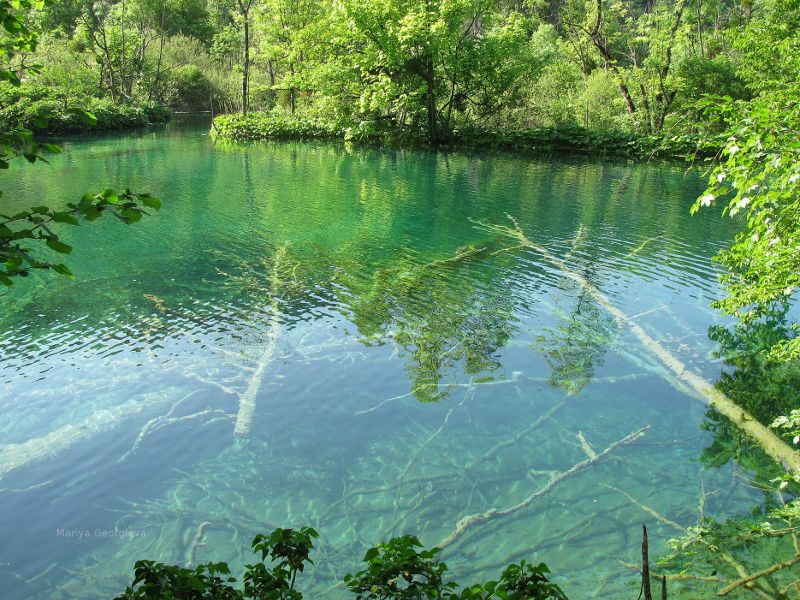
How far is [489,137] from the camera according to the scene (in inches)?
1335

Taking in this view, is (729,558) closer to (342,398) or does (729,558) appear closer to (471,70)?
(342,398)

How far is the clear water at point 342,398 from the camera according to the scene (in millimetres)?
5930

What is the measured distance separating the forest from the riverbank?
12 cm

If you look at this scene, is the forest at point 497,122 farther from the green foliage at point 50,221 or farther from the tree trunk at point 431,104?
the tree trunk at point 431,104

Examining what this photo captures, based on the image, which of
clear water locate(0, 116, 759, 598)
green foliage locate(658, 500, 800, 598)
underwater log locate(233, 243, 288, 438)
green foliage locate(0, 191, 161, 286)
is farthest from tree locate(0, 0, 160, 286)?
underwater log locate(233, 243, 288, 438)

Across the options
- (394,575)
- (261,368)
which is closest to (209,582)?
(394,575)

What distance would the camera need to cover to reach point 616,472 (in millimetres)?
6934

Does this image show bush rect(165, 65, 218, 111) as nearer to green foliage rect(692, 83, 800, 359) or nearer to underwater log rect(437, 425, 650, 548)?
underwater log rect(437, 425, 650, 548)

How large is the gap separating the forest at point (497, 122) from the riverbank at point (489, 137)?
12 cm

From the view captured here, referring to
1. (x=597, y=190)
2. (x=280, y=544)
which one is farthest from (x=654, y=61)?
(x=280, y=544)

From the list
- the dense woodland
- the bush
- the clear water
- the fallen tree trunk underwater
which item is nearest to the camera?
the clear water

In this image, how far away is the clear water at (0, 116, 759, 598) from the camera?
5.93 metres

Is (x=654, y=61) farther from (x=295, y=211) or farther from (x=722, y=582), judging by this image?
(x=722, y=582)

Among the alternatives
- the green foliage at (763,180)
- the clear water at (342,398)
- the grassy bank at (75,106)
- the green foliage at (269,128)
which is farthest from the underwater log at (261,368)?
the green foliage at (269,128)
